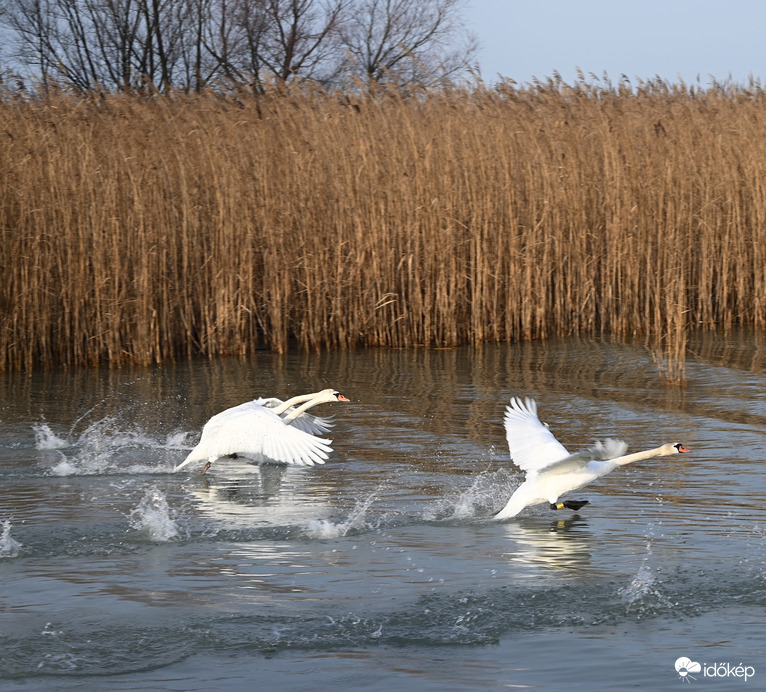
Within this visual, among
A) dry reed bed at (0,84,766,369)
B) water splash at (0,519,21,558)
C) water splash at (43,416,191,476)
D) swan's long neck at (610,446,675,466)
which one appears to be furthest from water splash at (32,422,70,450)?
swan's long neck at (610,446,675,466)

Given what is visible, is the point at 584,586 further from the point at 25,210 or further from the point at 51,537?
the point at 25,210

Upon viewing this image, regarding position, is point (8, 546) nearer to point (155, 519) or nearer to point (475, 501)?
point (155, 519)

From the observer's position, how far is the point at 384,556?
481cm

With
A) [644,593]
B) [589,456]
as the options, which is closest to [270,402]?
[589,456]

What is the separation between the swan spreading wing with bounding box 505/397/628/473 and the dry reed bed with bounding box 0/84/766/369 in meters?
4.47

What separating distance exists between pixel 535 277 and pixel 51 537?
693 centimetres

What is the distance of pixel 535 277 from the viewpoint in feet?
36.6

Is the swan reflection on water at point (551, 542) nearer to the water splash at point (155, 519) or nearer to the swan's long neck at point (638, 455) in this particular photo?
the swan's long neck at point (638, 455)

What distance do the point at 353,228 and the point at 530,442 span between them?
566 centimetres
